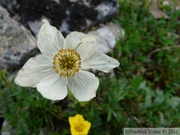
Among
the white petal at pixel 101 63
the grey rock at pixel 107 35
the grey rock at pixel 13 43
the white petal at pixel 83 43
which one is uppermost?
the white petal at pixel 83 43

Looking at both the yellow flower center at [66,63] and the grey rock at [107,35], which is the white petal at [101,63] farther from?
the grey rock at [107,35]

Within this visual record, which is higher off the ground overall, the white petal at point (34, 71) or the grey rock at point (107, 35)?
the white petal at point (34, 71)

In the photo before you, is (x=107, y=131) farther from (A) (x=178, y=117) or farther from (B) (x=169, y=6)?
(B) (x=169, y=6)

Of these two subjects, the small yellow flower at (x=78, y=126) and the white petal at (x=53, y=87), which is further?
the small yellow flower at (x=78, y=126)

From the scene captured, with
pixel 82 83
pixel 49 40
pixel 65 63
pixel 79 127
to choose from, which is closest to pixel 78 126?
pixel 79 127

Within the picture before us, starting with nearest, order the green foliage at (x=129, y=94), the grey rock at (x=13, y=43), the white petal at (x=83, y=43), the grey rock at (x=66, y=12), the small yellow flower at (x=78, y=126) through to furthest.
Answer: the white petal at (x=83, y=43)
the small yellow flower at (x=78, y=126)
the green foliage at (x=129, y=94)
the grey rock at (x=13, y=43)
the grey rock at (x=66, y=12)

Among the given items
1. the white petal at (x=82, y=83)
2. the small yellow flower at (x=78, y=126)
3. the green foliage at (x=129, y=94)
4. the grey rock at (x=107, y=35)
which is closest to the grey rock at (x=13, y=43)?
the green foliage at (x=129, y=94)

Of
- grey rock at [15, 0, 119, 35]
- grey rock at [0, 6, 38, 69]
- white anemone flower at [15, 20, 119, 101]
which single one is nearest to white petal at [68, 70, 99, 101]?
white anemone flower at [15, 20, 119, 101]

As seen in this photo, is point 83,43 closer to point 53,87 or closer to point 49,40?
point 49,40
